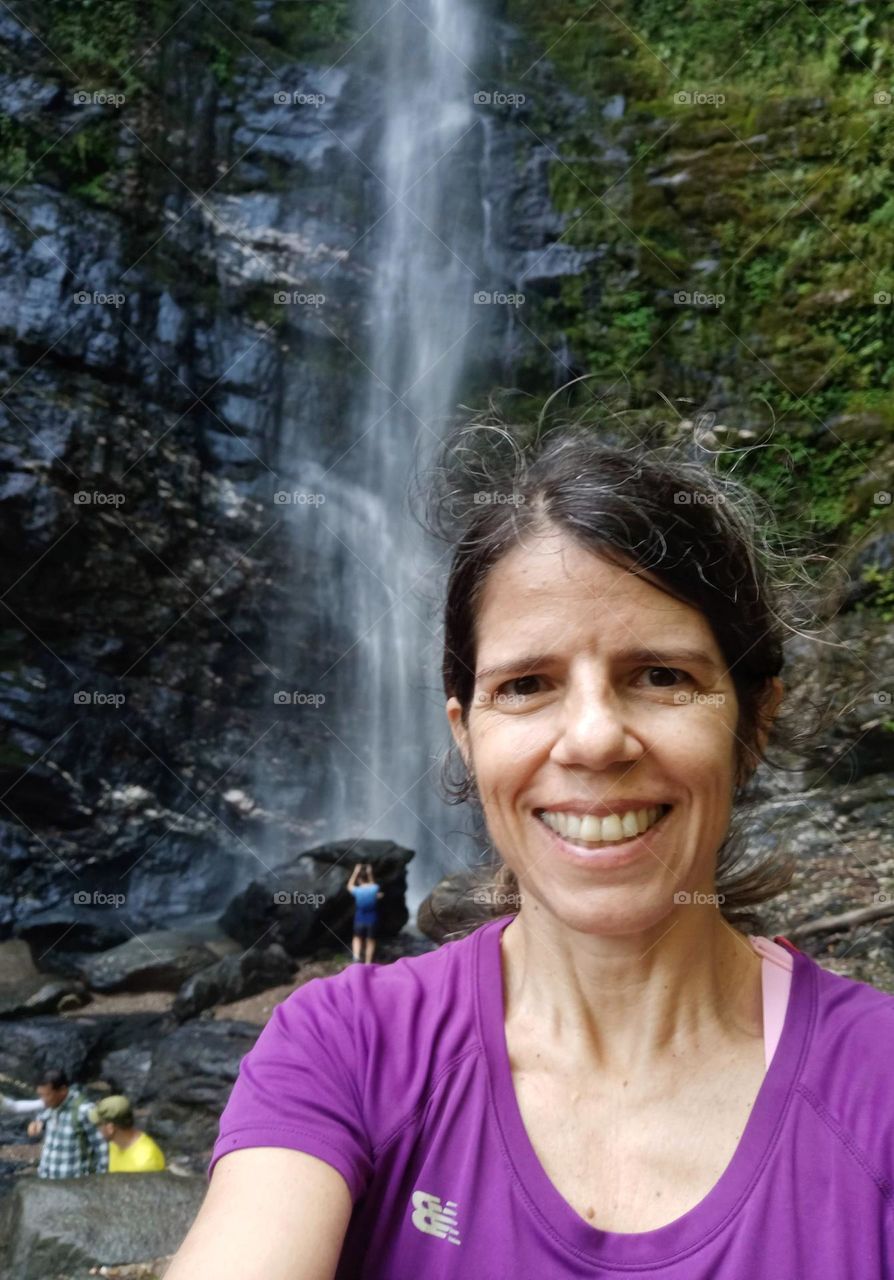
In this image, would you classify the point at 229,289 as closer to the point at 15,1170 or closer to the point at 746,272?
the point at 746,272

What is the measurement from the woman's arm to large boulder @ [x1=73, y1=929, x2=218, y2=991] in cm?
698

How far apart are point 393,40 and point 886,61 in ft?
13.6

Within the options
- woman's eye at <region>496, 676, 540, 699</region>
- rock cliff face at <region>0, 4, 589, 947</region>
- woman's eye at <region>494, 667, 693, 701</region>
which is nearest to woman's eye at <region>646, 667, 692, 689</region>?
woman's eye at <region>494, 667, 693, 701</region>

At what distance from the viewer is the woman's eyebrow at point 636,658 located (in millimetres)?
1081

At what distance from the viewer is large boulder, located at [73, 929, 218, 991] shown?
24.7 feet

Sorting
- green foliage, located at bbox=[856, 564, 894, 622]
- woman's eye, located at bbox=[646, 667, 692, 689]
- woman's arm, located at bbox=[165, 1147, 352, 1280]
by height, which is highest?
green foliage, located at bbox=[856, 564, 894, 622]

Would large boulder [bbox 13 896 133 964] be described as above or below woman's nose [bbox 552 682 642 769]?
above

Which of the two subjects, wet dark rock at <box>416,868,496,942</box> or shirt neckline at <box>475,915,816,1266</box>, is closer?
shirt neckline at <box>475,915,816,1266</box>

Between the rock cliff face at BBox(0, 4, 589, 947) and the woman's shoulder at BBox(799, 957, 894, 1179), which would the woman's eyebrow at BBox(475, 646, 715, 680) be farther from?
the rock cliff face at BBox(0, 4, 589, 947)

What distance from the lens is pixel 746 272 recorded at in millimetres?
9055

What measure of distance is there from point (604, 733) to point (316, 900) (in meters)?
7.01

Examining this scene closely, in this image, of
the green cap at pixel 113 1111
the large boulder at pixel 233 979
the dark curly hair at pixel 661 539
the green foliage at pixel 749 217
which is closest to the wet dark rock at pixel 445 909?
the large boulder at pixel 233 979

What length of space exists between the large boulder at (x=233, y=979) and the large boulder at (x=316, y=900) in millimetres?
168

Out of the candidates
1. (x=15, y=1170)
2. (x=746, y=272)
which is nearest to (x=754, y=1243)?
(x=15, y=1170)
